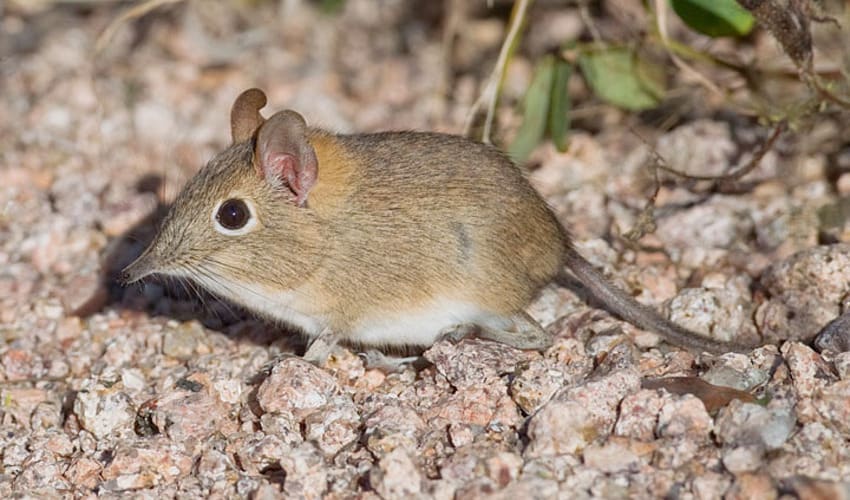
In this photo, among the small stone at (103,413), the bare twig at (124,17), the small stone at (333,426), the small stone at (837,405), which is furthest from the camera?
the bare twig at (124,17)

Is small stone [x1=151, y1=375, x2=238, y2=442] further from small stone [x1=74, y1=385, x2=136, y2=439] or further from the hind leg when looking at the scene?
the hind leg

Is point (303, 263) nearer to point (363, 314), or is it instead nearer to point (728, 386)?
point (363, 314)

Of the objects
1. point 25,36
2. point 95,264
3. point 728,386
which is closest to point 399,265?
point 728,386

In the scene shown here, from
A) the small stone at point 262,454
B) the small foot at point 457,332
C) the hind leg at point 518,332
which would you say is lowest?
the hind leg at point 518,332

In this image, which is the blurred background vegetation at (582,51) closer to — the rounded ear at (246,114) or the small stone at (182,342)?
the rounded ear at (246,114)

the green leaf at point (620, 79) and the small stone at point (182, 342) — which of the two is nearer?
the small stone at point (182, 342)

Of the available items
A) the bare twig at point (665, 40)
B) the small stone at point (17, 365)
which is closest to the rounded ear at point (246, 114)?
the small stone at point (17, 365)

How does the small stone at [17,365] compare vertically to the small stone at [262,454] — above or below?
above

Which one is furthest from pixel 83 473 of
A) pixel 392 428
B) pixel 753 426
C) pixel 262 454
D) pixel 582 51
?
pixel 582 51
